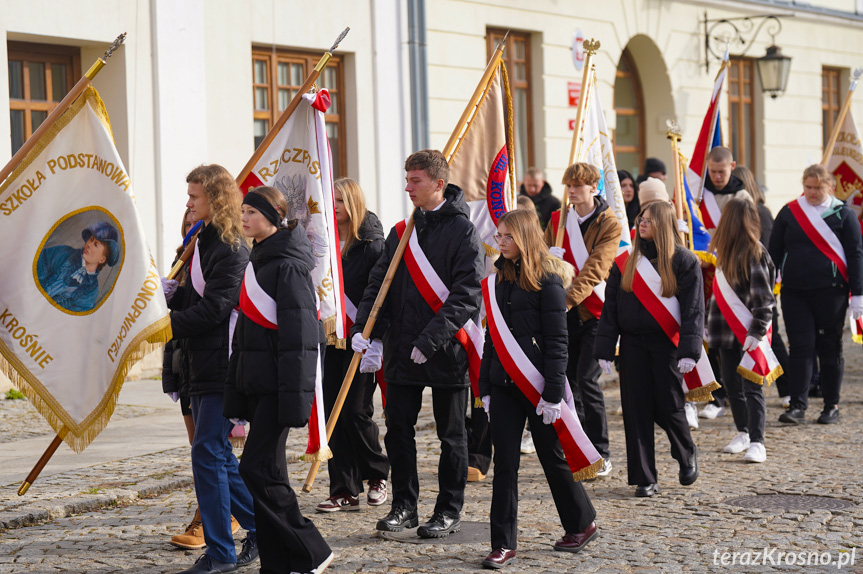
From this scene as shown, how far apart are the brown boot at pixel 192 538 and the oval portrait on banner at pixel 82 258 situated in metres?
1.15

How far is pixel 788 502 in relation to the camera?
262 inches

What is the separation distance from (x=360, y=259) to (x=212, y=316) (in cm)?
166

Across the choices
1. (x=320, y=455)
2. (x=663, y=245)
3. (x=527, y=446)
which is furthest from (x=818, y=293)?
(x=320, y=455)

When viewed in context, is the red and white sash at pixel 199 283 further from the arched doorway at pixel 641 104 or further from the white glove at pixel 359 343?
the arched doorway at pixel 641 104

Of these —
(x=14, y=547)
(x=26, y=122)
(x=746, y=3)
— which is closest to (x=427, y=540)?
(x=14, y=547)

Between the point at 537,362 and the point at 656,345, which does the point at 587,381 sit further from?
the point at 537,362

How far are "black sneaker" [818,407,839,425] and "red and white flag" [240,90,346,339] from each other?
4522 mm

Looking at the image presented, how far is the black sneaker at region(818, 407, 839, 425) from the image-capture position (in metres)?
9.33

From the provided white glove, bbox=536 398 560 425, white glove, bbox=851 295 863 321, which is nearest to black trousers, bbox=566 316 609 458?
white glove, bbox=536 398 560 425

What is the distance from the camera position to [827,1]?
870 inches

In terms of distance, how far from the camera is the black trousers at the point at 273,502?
5168 millimetres

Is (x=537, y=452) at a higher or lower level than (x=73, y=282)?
lower

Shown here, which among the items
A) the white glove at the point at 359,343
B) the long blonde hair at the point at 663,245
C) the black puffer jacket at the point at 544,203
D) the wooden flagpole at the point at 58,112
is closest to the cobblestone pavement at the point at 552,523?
the white glove at the point at 359,343

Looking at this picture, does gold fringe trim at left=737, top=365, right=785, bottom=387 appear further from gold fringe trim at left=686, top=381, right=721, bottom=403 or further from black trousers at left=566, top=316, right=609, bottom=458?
black trousers at left=566, top=316, right=609, bottom=458
